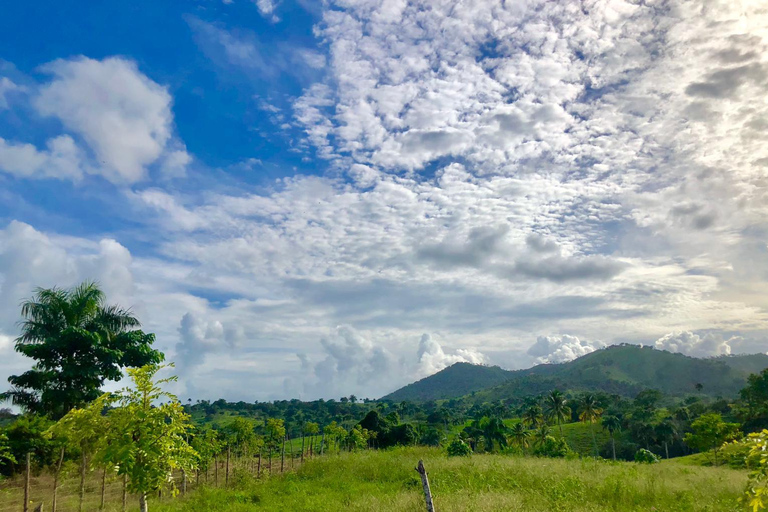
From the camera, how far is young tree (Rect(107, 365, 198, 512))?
1159 centimetres

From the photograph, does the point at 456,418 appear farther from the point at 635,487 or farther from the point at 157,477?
the point at 157,477

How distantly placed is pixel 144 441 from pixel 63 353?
22264 millimetres

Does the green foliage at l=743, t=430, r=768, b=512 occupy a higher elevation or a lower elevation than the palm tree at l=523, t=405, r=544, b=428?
higher

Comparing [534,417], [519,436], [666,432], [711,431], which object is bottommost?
[666,432]

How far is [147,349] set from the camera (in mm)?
32156

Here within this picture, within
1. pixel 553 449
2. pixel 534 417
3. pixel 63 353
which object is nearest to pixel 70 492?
pixel 63 353

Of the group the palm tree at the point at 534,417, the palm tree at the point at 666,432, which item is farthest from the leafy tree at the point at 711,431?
the palm tree at the point at 534,417

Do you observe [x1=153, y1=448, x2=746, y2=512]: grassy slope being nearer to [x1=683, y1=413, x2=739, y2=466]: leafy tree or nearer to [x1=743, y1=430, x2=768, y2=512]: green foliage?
[x1=743, y1=430, x2=768, y2=512]: green foliage

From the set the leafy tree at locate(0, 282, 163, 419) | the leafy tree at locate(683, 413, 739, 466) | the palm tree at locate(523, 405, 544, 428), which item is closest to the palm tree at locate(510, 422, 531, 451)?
the palm tree at locate(523, 405, 544, 428)

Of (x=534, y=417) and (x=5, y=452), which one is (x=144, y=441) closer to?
(x=5, y=452)

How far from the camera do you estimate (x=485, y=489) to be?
19.4 m

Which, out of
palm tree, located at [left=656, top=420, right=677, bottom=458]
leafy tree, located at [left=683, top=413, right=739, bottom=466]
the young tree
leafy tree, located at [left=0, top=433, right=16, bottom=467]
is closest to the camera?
the young tree

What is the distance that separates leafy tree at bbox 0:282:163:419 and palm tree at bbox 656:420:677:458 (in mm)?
87280

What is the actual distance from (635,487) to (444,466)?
9.83 meters
